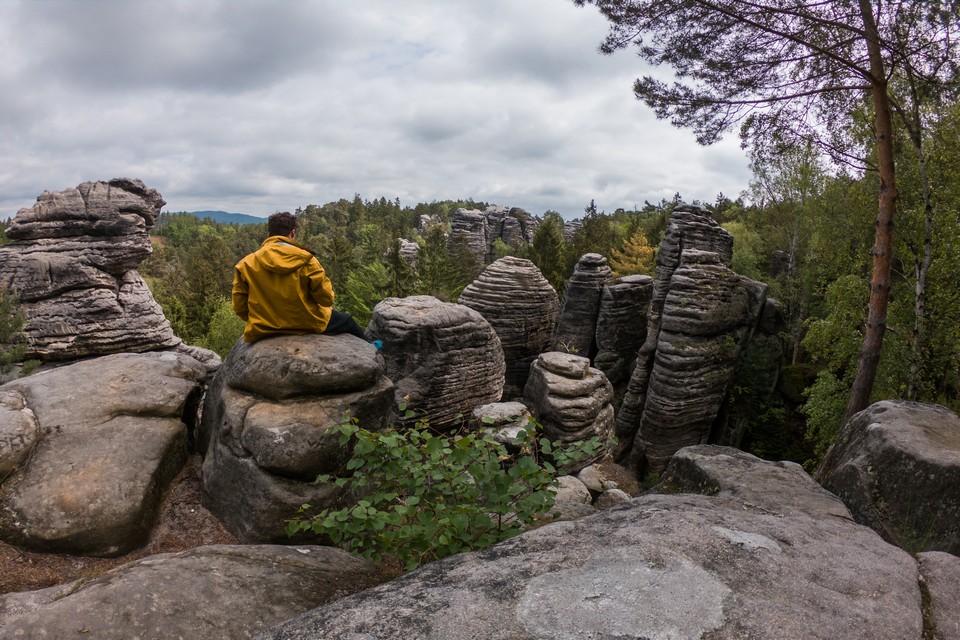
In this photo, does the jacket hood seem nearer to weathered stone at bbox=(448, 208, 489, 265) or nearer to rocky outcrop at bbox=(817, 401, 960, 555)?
rocky outcrop at bbox=(817, 401, 960, 555)

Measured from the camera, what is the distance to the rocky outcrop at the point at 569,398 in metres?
17.6

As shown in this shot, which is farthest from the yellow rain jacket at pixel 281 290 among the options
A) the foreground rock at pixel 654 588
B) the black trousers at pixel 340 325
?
the foreground rock at pixel 654 588

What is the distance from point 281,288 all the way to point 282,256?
0.34 meters

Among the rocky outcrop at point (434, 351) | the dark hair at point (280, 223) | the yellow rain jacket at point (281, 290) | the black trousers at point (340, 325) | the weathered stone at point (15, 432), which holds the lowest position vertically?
the rocky outcrop at point (434, 351)

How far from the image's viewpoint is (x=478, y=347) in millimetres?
16797

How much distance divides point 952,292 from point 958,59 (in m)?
6.14

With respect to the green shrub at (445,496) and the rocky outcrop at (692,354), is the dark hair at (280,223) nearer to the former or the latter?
the green shrub at (445,496)

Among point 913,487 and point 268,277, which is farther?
Result: point 268,277

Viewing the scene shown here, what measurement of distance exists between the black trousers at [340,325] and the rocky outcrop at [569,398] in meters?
11.9

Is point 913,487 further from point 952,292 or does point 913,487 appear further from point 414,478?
point 952,292

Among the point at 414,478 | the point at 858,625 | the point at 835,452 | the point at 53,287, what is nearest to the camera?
the point at 858,625

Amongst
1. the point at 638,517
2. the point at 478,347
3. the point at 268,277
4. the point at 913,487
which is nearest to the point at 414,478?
the point at 638,517

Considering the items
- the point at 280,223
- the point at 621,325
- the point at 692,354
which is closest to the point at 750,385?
the point at 692,354

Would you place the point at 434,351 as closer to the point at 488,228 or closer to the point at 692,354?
the point at 692,354
